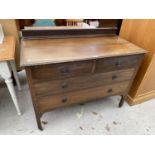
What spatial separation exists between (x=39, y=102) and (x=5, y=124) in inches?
23.1

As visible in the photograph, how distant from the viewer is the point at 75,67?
1081 millimetres

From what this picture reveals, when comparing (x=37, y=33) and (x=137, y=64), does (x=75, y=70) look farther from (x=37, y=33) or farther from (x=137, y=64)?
(x=137, y=64)

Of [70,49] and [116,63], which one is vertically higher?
[70,49]

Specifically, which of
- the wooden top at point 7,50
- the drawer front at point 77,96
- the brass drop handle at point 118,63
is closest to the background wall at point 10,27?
the wooden top at point 7,50

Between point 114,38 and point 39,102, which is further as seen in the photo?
point 114,38

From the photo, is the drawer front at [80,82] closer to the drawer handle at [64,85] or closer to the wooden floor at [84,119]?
the drawer handle at [64,85]

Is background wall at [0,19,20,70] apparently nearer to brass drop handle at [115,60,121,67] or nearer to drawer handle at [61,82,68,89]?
drawer handle at [61,82,68,89]

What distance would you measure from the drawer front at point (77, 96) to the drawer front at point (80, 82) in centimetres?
6

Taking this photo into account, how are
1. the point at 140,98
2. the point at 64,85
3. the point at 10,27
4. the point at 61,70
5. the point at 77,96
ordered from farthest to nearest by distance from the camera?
1. the point at 140,98
2. the point at 10,27
3. the point at 77,96
4. the point at 64,85
5. the point at 61,70

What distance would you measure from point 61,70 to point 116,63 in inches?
20.4

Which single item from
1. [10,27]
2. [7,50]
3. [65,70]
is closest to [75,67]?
[65,70]

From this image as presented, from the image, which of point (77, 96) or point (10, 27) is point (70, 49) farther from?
point (10, 27)
